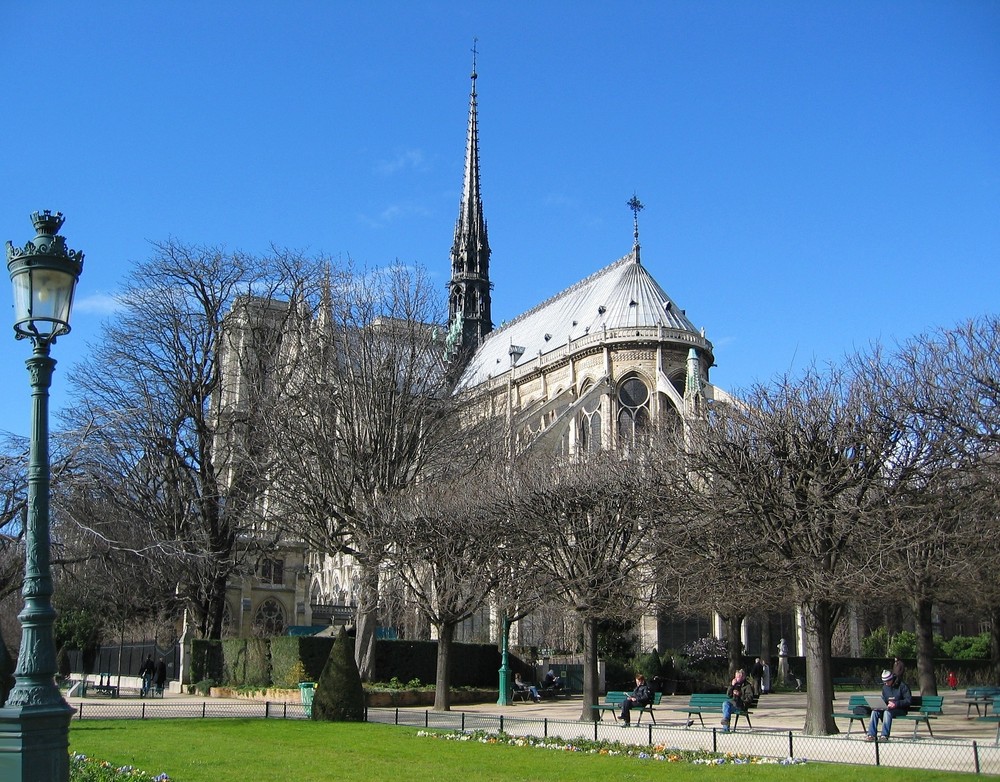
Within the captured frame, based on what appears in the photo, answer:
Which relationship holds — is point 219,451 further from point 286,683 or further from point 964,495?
point 964,495

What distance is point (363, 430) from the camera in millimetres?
31312

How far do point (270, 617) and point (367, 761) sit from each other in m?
38.1

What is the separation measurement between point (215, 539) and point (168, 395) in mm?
4752

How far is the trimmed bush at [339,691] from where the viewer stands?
70.6ft

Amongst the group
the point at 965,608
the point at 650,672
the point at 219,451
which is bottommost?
the point at 650,672

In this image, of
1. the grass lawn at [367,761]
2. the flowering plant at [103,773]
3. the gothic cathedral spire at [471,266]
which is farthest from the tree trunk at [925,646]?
the gothic cathedral spire at [471,266]

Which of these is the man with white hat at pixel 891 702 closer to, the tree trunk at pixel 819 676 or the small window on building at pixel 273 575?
the tree trunk at pixel 819 676

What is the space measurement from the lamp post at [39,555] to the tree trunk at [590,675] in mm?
16805

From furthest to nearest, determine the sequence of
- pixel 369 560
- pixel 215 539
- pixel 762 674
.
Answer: pixel 762 674
pixel 215 539
pixel 369 560

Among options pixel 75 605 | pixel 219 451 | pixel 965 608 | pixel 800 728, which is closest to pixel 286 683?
pixel 219 451

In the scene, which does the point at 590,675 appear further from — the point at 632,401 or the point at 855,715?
the point at 632,401

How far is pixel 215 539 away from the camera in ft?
108

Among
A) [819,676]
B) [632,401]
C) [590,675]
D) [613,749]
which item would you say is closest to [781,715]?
[590,675]

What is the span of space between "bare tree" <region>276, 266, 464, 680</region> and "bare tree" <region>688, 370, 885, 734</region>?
34.8ft
